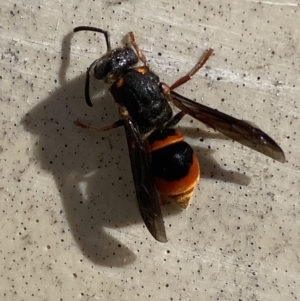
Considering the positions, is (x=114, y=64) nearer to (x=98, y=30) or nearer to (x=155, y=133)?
(x=98, y=30)

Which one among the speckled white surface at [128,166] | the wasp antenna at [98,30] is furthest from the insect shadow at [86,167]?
the wasp antenna at [98,30]

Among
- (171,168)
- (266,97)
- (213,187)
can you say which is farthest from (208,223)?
(266,97)

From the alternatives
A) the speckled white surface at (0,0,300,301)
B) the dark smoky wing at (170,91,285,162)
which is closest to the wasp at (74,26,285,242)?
the dark smoky wing at (170,91,285,162)

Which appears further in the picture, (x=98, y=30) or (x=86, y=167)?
(x=86, y=167)

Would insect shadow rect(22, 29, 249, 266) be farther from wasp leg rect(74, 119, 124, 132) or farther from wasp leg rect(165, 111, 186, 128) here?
wasp leg rect(165, 111, 186, 128)

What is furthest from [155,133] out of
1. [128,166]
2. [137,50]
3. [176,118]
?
[137,50]
